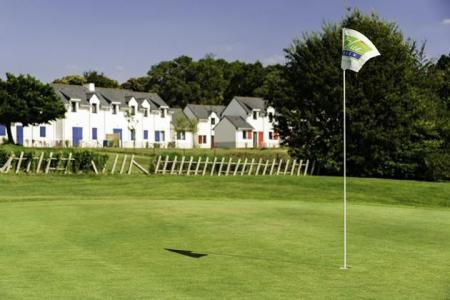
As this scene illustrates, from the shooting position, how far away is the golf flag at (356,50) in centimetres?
1184

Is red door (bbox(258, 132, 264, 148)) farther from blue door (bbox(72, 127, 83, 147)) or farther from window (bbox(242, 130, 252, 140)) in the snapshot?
blue door (bbox(72, 127, 83, 147))

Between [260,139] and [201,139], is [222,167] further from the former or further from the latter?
[260,139]

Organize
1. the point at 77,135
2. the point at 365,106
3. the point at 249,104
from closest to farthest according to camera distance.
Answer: the point at 365,106, the point at 77,135, the point at 249,104

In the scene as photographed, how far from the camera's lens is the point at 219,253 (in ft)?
40.4

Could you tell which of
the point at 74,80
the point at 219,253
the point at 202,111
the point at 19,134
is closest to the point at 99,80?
the point at 74,80

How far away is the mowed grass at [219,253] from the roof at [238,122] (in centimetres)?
7825

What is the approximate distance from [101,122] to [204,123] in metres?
22.9

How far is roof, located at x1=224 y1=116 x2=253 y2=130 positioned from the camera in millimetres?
101738

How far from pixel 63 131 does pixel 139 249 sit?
235 feet

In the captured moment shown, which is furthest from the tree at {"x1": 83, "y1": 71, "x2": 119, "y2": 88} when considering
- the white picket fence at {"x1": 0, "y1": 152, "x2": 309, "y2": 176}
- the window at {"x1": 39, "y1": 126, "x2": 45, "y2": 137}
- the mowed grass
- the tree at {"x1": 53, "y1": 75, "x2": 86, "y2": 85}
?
the mowed grass

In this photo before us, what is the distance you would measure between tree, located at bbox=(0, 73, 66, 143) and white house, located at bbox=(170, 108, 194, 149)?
86.8 ft

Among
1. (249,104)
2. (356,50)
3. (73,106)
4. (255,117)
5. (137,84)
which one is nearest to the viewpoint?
(356,50)

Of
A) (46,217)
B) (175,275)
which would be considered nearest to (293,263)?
(175,275)

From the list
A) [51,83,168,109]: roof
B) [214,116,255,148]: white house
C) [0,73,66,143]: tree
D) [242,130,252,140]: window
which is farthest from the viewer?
[242,130,252,140]: window
